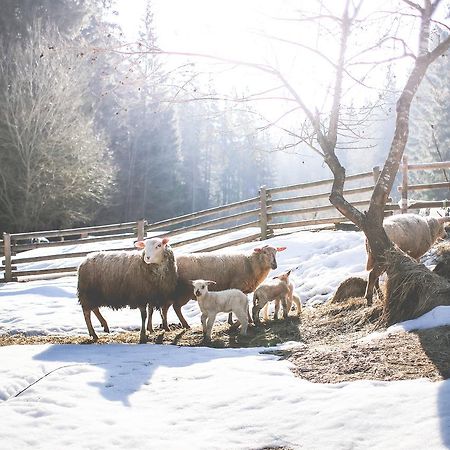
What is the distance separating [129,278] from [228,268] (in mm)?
1789

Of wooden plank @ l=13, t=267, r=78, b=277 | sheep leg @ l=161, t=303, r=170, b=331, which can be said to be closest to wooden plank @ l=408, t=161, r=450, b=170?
sheep leg @ l=161, t=303, r=170, b=331

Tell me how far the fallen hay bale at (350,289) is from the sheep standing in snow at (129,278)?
246cm

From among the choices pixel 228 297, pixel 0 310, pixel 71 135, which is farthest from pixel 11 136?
→ pixel 228 297

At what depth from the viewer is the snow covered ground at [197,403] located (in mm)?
3201

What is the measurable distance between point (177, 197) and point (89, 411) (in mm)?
33551

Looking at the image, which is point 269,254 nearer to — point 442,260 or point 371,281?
point 371,281

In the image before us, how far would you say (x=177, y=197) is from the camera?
37.2m

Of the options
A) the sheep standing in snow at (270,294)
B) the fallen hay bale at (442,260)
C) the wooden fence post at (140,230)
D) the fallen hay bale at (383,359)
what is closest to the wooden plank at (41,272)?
the wooden fence post at (140,230)

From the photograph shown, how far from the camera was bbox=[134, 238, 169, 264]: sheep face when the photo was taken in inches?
282

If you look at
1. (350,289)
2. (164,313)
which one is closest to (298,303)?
(350,289)

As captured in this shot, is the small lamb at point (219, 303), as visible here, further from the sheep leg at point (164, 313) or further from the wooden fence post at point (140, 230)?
the wooden fence post at point (140, 230)

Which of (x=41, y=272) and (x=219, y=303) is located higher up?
(x=219, y=303)

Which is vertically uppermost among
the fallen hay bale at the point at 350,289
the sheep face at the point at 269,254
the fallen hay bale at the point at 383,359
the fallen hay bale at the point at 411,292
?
the sheep face at the point at 269,254

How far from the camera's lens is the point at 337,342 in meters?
5.62
